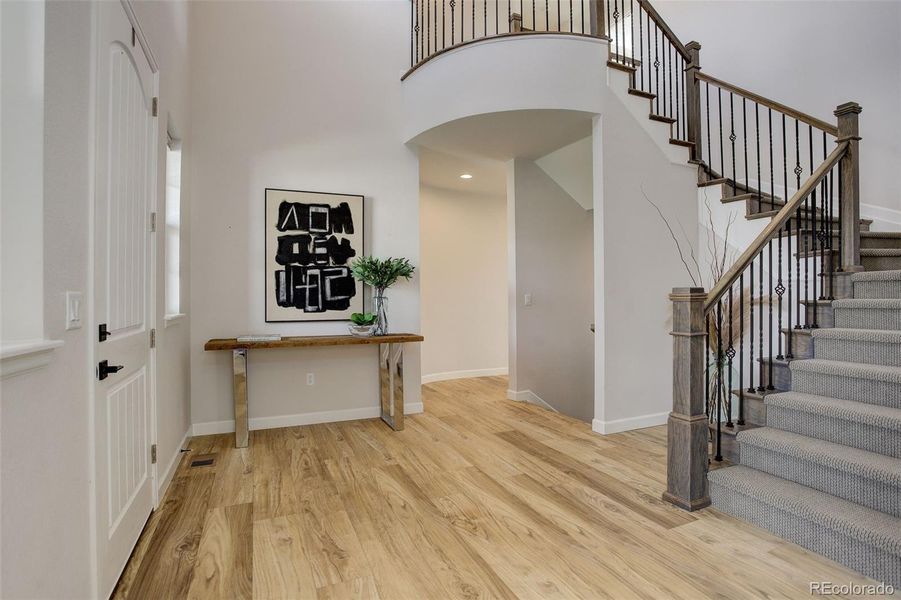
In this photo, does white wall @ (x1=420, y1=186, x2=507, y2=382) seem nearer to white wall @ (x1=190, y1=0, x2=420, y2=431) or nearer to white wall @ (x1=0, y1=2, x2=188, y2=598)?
white wall @ (x1=190, y1=0, x2=420, y2=431)

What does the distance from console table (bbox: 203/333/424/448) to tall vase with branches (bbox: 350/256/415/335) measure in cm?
26

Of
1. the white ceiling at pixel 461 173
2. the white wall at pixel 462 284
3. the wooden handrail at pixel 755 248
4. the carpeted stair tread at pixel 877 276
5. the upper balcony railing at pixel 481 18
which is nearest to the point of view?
the wooden handrail at pixel 755 248

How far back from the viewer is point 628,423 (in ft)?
12.2

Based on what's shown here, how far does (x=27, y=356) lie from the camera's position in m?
1.12

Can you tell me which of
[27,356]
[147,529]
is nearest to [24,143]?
[27,356]

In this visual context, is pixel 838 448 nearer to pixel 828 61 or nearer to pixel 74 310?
pixel 74 310

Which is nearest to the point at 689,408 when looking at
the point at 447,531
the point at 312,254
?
the point at 447,531

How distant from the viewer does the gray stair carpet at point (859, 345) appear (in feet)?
7.88

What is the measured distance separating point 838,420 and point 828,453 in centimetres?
25

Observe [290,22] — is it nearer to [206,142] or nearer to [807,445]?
[206,142]

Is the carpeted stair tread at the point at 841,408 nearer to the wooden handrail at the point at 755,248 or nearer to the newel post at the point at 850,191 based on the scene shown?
the wooden handrail at the point at 755,248

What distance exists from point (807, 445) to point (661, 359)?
5.61ft

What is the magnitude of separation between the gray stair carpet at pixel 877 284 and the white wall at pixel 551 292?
261 centimetres

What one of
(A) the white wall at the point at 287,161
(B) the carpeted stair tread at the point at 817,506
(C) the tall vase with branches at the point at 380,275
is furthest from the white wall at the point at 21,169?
(B) the carpeted stair tread at the point at 817,506
